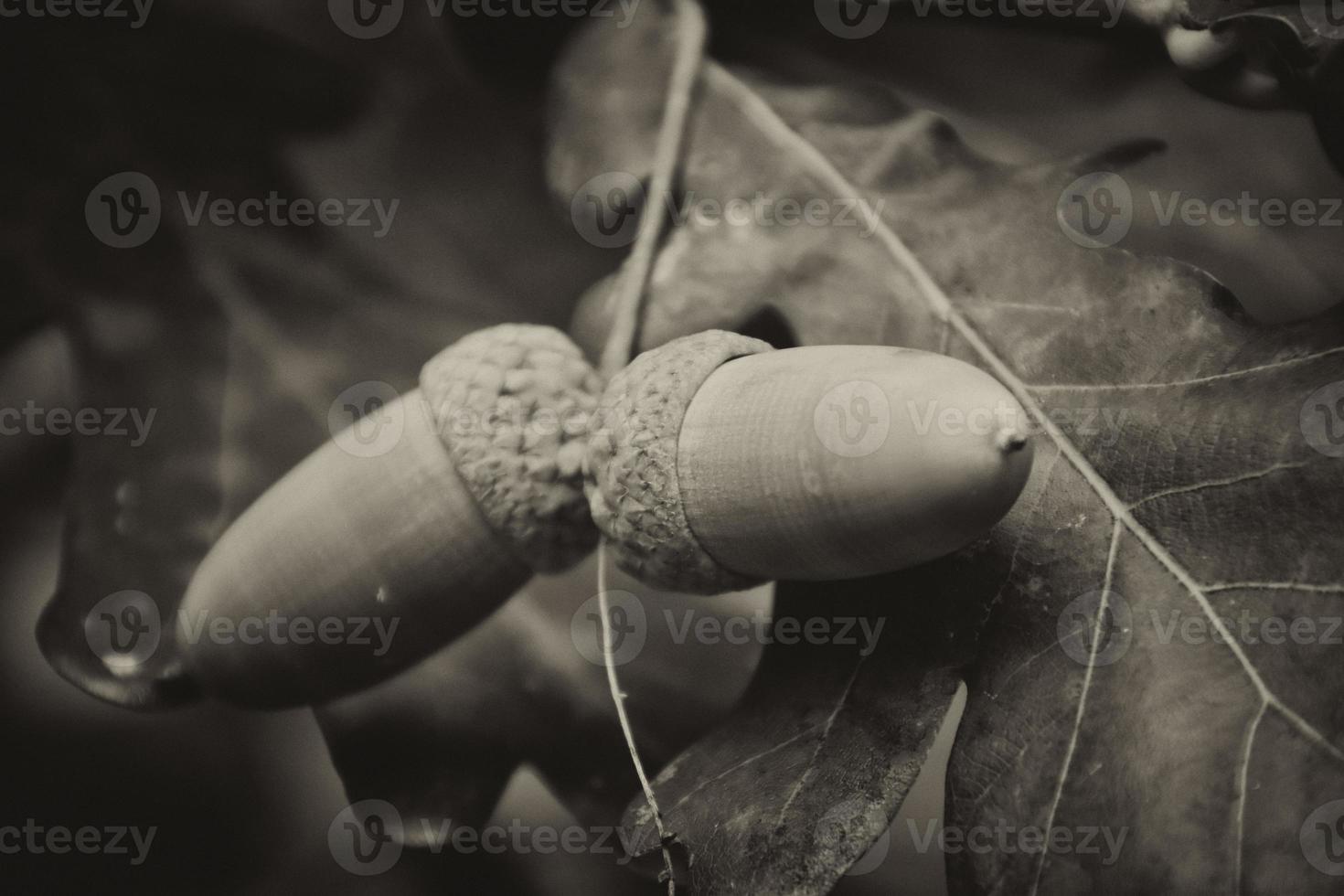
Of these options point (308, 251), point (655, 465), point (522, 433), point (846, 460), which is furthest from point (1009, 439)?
point (308, 251)

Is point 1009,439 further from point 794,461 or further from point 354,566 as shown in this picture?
point 354,566

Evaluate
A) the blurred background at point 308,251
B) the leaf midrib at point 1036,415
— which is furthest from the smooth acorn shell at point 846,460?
the blurred background at point 308,251

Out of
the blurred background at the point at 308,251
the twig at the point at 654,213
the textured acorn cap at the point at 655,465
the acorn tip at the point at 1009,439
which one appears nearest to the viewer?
the acorn tip at the point at 1009,439

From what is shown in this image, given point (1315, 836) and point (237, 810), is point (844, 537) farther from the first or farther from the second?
point (237, 810)

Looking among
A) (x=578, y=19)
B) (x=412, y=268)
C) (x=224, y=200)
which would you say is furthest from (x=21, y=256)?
(x=578, y=19)

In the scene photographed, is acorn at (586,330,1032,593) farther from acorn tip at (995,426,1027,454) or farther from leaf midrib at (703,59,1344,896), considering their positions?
leaf midrib at (703,59,1344,896)

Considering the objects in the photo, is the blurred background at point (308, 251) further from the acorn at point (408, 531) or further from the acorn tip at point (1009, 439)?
the acorn tip at point (1009, 439)

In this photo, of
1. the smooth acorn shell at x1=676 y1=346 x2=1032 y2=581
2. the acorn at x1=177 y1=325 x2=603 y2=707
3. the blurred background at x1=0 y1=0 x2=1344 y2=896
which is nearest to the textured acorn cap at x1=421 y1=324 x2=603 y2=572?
the acorn at x1=177 y1=325 x2=603 y2=707
